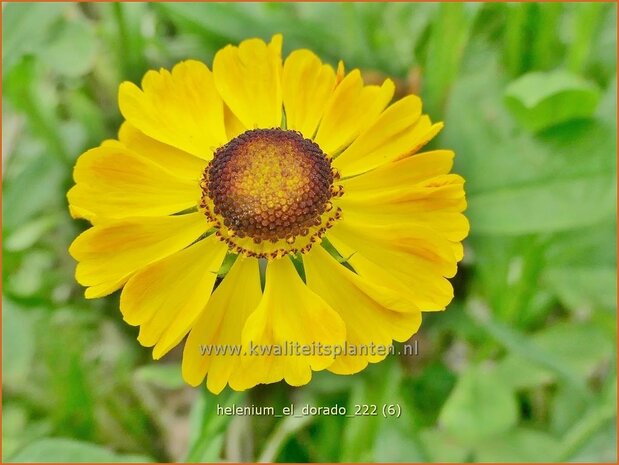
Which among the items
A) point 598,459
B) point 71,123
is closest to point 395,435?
point 598,459

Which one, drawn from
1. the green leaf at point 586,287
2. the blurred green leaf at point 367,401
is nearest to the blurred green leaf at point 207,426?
the blurred green leaf at point 367,401

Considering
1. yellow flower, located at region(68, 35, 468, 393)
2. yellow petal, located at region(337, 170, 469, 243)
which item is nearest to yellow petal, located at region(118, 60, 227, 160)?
yellow flower, located at region(68, 35, 468, 393)

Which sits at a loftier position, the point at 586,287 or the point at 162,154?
the point at 586,287

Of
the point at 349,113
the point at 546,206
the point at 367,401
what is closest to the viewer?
the point at 349,113

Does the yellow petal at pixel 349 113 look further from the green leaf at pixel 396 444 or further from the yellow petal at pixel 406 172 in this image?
the green leaf at pixel 396 444

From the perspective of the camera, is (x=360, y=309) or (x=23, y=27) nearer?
(x=360, y=309)

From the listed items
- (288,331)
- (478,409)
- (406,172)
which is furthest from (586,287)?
(288,331)

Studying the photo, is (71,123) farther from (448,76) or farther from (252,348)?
(252,348)

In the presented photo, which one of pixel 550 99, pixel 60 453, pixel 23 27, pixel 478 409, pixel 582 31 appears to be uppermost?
pixel 582 31

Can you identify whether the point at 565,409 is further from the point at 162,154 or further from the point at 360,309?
the point at 162,154
